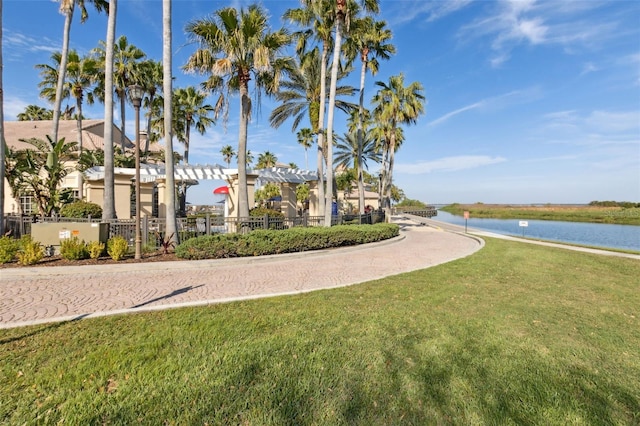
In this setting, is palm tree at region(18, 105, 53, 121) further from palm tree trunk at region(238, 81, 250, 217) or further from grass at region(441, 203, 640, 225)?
grass at region(441, 203, 640, 225)

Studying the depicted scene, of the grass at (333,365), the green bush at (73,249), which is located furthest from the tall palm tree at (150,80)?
the grass at (333,365)

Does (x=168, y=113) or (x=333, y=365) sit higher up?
(x=168, y=113)

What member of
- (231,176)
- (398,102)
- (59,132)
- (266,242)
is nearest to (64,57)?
(231,176)

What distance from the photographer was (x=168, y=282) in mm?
6691

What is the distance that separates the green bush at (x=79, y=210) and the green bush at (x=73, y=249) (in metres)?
5.75

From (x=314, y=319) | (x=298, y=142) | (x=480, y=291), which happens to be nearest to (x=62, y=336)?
(x=314, y=319)

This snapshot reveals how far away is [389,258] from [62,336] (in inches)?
343

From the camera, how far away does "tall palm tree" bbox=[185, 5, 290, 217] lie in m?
11.8

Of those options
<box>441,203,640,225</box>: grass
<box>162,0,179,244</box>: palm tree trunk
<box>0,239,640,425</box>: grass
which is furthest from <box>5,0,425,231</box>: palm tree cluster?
<box>441,203,640,225</box>: grass

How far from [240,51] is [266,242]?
803 centimetres

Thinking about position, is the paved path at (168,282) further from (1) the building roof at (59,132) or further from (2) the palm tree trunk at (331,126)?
(1) the building roof at (59,132)

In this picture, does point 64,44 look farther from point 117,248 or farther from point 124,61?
point 117,248

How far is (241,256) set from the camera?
9477 mm

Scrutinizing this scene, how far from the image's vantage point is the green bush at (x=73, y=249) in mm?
8086
